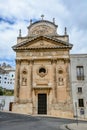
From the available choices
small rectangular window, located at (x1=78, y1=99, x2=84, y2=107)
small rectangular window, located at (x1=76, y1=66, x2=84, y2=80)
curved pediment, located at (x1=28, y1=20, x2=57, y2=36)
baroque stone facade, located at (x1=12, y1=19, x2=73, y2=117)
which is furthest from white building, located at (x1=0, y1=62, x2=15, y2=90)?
small rectangular window, located at (x1=78, y1=99, x2=84, y2=107)

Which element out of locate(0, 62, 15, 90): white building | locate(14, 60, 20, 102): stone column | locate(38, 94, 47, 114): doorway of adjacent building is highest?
locate(0, 62, 15, 90): white building

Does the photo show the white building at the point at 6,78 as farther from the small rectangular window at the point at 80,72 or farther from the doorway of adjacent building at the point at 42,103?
the small rectangular window at the point at 80,72

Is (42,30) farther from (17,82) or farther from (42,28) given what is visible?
(17,82)

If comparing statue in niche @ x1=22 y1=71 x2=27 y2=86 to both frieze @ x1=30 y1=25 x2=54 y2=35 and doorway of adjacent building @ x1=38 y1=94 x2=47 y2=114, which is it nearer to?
doorway of adjacent building @ x1=38 y1=94 x2=47 y2=114

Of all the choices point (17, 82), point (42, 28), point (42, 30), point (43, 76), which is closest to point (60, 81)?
point (43, 76)

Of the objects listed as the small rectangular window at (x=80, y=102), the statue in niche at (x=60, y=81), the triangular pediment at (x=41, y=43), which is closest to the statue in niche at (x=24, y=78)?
the triangular pediment at (x=41, y=43)

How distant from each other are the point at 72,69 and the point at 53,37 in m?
6.16

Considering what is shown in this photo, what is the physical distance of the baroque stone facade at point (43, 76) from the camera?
93.2 ft

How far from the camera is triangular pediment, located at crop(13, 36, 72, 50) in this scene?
30908 mm

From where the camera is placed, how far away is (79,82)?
2894 cm

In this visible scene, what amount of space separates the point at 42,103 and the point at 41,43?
945 centimetres

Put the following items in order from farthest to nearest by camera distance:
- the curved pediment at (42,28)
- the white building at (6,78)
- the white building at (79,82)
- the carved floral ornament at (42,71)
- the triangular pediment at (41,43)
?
the white building at (6,78), the curved pediment at (42,28), the triangular pediment at (41,43), the carved floral ornament at (42,71), the white building at (79,82)

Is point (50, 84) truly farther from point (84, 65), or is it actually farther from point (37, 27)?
point (37, 27)

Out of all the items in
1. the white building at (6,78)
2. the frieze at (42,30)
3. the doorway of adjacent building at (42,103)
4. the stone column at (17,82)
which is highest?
the frieze at (42,30)
